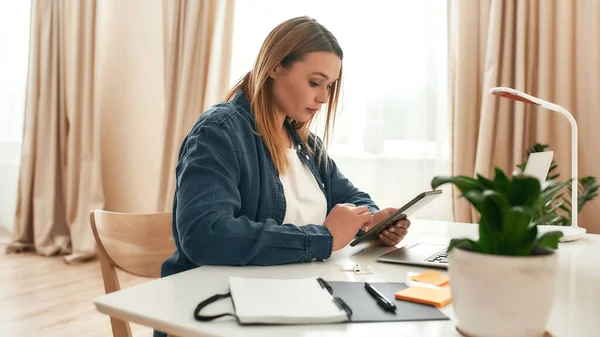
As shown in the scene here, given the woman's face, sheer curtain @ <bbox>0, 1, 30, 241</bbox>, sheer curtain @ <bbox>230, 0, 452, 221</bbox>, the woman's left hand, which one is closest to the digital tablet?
the woman's left hand

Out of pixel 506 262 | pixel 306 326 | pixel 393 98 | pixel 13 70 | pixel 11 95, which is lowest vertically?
pixel 306 326

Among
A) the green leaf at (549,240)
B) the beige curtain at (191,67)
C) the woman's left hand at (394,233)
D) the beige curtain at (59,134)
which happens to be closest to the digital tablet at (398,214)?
the woman's left hand at (394,233)

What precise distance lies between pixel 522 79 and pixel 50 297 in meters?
2.60

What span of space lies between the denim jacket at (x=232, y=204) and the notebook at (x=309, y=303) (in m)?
0.14

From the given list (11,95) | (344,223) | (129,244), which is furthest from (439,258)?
(11,95)

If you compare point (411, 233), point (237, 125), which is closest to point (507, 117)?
point (411, 233)

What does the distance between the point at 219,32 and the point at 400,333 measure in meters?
2.94

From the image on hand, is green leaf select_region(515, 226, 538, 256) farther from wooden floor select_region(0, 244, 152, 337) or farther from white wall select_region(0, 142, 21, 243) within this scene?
white wall select_region(0, 142, 21, 243)

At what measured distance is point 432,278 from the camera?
3.27 ft

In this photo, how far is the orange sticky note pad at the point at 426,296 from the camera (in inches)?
32.7

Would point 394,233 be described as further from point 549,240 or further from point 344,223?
point 549,240

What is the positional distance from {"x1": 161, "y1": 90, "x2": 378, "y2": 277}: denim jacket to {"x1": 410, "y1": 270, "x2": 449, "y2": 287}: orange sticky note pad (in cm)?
20

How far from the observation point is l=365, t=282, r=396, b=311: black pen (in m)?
0.80

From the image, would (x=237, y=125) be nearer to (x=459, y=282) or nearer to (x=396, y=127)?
(x=459, y=282)
